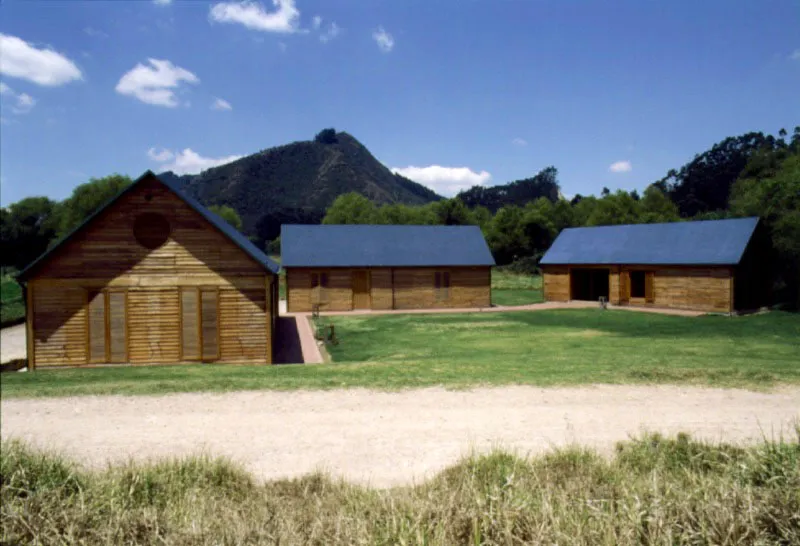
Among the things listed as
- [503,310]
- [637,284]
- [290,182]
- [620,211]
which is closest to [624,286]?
[637,284]

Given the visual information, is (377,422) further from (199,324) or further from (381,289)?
(381,289)

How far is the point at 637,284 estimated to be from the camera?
3534cm

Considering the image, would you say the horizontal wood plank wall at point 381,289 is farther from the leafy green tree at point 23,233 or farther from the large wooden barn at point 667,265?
the leafy green tree at point 23,233

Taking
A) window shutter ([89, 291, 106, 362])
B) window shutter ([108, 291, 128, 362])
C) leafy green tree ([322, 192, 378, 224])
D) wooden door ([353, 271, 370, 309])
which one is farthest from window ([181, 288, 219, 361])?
leafy green tree ([322, 192, 378, 224])

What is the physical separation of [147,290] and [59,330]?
2.79 metres

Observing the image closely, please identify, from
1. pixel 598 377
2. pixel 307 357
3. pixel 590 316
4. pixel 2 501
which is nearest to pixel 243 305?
pixel 307 357

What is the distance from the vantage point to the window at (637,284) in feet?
115

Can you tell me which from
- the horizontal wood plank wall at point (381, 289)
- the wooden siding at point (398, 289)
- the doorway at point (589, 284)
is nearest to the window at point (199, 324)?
the wooden siding at point (398, 289)

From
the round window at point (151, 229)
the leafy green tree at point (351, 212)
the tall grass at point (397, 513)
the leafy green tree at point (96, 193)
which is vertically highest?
the leafy green tree at point (351, 212)

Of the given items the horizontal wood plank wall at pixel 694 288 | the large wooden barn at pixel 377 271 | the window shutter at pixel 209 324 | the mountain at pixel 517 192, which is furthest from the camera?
the mountain at pixel 517 192

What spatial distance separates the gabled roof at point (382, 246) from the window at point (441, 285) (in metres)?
0.79

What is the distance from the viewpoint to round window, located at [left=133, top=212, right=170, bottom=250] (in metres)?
15.7

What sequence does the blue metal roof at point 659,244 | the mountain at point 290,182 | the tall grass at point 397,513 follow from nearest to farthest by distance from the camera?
the tall grass at point 397,513 < the blue metal roof at point 659,244 < the mountain at point 290,182

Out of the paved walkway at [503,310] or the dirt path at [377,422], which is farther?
the paved walkway at [503,310]
